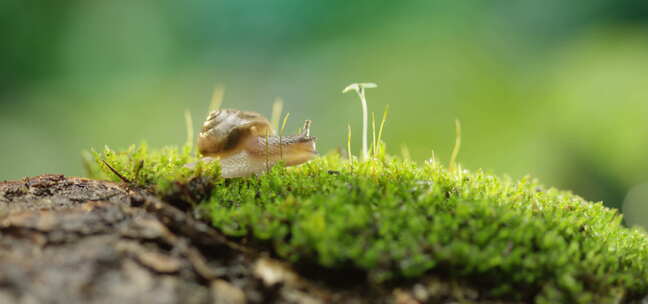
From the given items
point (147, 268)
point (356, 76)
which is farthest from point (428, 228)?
point (356, 76)

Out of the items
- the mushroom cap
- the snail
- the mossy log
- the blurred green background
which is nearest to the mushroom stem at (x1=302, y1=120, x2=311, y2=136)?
the snail

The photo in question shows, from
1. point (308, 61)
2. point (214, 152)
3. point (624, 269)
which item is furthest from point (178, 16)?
point (624, 269)

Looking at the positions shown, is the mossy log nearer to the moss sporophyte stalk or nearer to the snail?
the moss sporophyte stalk

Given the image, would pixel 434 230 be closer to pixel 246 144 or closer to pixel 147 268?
pixel 147 268

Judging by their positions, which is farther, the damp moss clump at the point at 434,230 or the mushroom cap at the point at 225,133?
the mushroom cap at the point at 225,133

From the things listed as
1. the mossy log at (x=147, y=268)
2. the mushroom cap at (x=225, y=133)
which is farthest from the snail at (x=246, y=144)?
the mossy log at (x=147, y=268)

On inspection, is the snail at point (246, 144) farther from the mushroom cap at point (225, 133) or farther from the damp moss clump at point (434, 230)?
the damp moss clump at point (434, 230)
